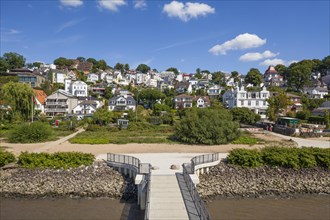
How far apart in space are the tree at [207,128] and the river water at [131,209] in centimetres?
1424

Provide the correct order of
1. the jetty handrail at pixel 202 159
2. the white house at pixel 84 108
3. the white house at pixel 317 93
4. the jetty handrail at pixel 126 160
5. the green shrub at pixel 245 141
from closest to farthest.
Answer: the jetty handrail at pixel 126 160 → the jetty handrail at pixel 202 159 → the green shrub at pixel 245 141 → the white house at pixel 84 108 → the white house at pixel 317 93

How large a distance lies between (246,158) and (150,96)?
54846mm

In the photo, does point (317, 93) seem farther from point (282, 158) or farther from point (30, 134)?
point (30, 134)

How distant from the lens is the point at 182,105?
7381 cm

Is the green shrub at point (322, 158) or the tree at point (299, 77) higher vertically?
the tree at point (299, 77)

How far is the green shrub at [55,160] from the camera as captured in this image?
20.4 metres

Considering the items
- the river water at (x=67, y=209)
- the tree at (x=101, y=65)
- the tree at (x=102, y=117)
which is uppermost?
the tree at (x=101, y=65)

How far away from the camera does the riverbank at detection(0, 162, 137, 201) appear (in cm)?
1788

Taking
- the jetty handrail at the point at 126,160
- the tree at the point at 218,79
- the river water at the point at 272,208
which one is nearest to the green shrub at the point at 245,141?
the river water at the point at 272,208

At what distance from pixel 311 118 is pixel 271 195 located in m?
44.1

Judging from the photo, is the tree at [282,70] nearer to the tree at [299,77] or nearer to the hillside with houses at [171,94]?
the hillside with houses at [171,94]

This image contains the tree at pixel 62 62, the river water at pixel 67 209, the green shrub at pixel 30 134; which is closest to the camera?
the river water at pixel 67 209

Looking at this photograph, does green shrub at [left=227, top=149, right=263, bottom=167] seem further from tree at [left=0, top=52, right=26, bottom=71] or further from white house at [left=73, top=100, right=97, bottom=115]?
tree at [left=0, top=52, right=26, bottom=71]

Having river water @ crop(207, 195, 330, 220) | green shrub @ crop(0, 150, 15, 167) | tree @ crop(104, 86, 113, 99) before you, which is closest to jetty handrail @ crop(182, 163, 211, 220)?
river water @ crop(207, 195, 330, 220)
